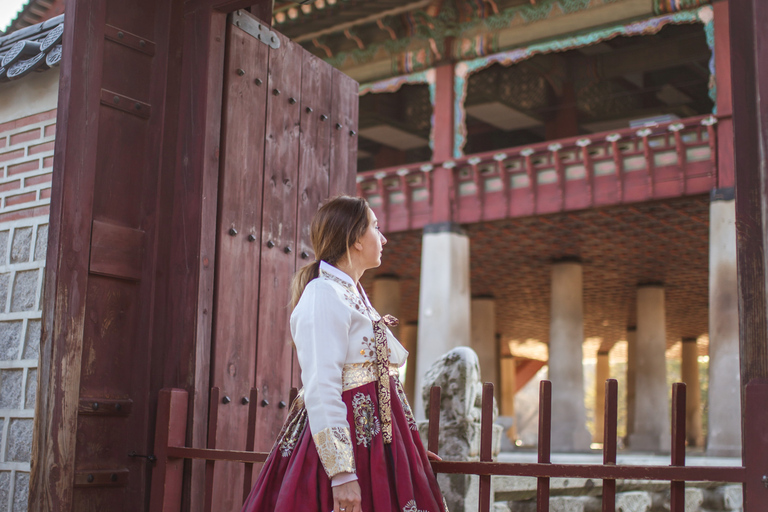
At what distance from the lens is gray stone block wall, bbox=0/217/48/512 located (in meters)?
3.13

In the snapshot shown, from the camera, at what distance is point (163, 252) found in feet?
10.8

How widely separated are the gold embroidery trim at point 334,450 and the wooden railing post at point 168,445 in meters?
1.06

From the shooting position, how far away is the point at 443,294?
1286 cm

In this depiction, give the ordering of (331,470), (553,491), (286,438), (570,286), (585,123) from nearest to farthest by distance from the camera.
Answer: (331,470) < (286,438) < (553,491) < (570,286) < (585,123)

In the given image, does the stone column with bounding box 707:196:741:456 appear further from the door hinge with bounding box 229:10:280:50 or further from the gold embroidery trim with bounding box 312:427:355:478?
the gold embroidery trim with bounding box 312:427:355:478

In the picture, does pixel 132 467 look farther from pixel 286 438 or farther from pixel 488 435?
pixel 488 435

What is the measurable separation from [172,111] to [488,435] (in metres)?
1.89

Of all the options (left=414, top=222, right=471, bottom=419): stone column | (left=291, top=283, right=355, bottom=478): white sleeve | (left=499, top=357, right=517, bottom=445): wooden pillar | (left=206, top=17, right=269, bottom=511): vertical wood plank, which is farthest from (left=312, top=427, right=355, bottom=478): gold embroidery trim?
(left=499, top=357, right=517, bottom=445): wooden pillar

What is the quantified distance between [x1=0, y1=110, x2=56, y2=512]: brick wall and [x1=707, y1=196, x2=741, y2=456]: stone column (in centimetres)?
943

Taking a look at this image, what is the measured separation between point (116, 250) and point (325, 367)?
1.33 meters

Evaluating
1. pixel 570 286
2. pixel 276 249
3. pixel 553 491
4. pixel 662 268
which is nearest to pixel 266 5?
pixel 276 249

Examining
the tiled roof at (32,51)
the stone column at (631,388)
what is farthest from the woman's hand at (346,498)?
the stone column at (631,388)

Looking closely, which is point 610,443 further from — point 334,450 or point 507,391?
point 507,391

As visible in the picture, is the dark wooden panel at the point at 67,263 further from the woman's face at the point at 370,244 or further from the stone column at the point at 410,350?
the stone column at the point at 410,350
